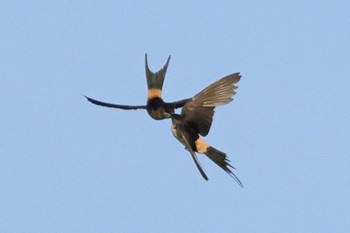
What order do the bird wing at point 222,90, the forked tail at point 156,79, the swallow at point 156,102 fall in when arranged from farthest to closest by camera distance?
1. the forked tail at point 156,79
2. the swallow at point 156,102
3. the bird wing at point 222,90

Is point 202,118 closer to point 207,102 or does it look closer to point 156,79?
point 207,102

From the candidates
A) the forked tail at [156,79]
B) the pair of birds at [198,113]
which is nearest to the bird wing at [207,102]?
the pair of birds at [198,113]

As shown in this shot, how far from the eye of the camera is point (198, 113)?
722 centimetres

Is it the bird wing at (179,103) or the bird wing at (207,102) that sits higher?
the bird wing at (179,103)

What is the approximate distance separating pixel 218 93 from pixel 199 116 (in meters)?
0.28

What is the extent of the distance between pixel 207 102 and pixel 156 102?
44 centimetres

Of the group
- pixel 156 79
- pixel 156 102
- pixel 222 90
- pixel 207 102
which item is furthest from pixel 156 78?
pixel 222 90

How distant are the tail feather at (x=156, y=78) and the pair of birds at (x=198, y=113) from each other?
152mm

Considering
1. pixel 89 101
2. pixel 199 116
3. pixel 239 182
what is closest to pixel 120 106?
pixel 89 101

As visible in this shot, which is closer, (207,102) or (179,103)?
(207,102)

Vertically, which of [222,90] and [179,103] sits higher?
[179,103]

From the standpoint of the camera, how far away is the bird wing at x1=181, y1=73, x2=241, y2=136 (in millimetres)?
7051

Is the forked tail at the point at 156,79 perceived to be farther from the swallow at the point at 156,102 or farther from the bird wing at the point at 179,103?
the bird wing at the point at 179,103

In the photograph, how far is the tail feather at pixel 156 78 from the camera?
7.59m
